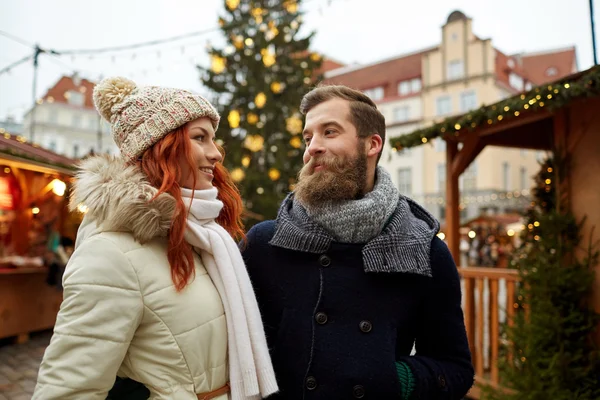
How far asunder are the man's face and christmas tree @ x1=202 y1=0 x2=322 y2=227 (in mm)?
10484

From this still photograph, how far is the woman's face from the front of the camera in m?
1.79

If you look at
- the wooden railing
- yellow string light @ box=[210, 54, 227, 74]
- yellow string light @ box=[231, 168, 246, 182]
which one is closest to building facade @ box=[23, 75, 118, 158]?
yellow string light @ box=[210, 54, 227, 74]

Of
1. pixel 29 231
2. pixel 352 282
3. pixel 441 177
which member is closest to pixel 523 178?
pixel 441 177

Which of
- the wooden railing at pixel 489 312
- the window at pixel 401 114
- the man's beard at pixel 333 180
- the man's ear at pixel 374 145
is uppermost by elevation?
the window at pixel 401 114

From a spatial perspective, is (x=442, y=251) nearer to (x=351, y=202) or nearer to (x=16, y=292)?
(x=351, y=202)

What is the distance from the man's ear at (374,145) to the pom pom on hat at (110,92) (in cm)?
97

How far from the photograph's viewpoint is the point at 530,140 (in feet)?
20.4

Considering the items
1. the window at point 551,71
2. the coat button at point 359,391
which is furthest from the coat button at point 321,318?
the window at point 551,71

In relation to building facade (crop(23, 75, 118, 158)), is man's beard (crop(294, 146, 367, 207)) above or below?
below

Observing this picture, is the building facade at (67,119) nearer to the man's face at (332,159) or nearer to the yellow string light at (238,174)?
the yellow string light at (238,174)

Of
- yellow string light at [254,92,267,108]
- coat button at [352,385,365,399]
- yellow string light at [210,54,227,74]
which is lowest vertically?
coat button at [352,385,365,399]

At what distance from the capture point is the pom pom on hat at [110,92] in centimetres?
181

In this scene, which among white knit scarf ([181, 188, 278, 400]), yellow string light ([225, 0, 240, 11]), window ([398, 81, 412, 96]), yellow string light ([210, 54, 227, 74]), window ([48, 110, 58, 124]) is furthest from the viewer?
window ([48, 110, 58, 124])

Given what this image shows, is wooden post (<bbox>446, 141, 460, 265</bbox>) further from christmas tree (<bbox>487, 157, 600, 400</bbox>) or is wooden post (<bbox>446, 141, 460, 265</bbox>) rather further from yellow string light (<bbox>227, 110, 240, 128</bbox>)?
yellow string light (<bbox>227, 110, 240, 128</bbox>)
